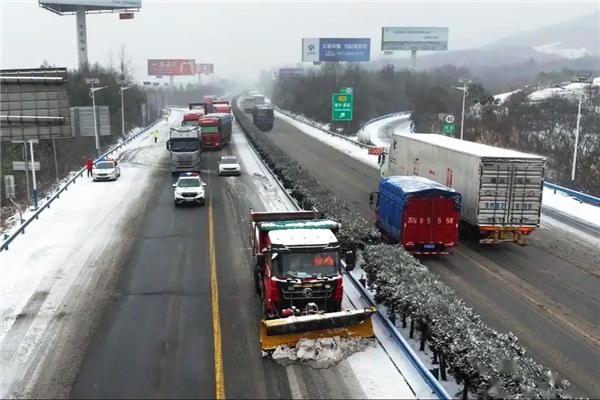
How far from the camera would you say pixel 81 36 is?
3780 inches

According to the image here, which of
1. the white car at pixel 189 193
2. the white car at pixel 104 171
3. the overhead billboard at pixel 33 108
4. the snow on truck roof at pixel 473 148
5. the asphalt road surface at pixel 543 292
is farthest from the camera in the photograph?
the white car at pixel 104 171

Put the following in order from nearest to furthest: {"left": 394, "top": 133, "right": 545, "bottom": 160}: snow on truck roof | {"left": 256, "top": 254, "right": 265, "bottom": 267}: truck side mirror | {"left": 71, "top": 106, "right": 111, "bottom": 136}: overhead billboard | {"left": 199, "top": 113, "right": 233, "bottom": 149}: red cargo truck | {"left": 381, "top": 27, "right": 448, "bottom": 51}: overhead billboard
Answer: {"left": 256, "top": 254, "right": 265, "bottom": 267}: truck side mirror
{"left": 394, "top": 133, "right": 545, "bottom": 160}: snow on truck roof
{"left": 71, "top": 106, "right": 111, "bottom": 136}: overhead billboard
{"left": 199, "top": 113, "right": 233, "bottom": 149}: red cargo truck
{"left": 381, "top": 27, "right": 448, "bottom": 51}: overhead billboard

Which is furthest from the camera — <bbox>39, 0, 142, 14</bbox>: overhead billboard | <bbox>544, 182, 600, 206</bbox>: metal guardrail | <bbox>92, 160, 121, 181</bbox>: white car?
<bbox>39, 0, 142, 14</bbox>: overhead billboard

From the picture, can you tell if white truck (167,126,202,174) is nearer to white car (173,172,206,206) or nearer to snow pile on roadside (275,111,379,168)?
white car (173,172,206,206)

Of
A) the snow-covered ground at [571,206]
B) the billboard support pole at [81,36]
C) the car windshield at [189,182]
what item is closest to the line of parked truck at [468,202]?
the snow-covered ground at [571,206]

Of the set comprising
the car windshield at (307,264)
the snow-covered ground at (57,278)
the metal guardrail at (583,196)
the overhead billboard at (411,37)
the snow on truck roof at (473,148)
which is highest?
the overhead billboard at (411,37)

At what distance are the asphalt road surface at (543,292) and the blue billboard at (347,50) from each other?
228 feet

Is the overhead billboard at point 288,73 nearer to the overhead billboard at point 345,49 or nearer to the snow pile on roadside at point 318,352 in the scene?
the overhead billboard at point 345,49

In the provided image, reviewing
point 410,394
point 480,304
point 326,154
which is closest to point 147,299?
point 410,394

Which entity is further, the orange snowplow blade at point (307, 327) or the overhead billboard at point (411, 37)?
the overhead billboard at point (411, 37)

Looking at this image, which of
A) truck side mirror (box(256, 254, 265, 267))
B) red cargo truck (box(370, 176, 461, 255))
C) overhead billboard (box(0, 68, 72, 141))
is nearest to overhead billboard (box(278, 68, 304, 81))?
overhead billboard (box(0, 68, 72, 141))

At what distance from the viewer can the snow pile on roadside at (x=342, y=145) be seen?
5519 centimetres

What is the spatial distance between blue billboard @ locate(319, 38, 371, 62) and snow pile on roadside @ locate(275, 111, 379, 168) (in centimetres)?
1221

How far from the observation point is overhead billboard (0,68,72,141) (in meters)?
26.8
